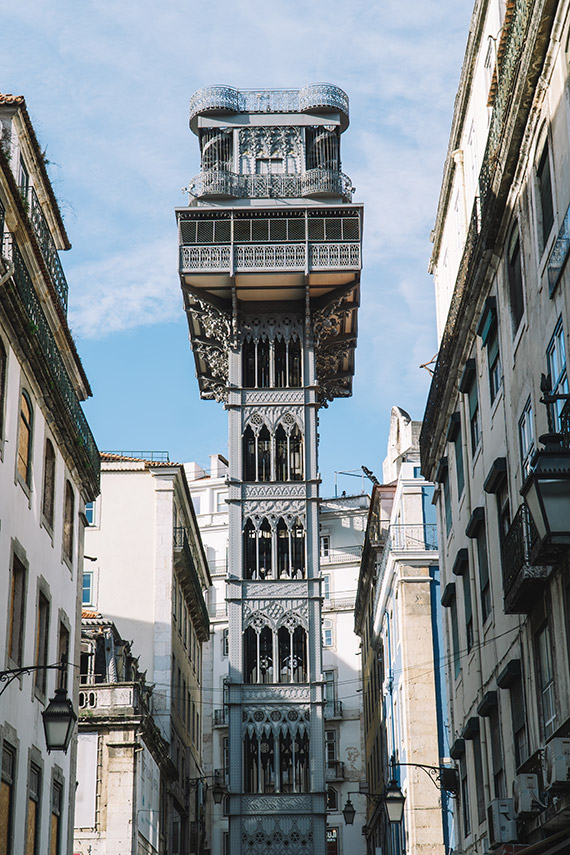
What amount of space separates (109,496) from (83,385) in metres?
18.5

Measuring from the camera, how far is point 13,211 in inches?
931

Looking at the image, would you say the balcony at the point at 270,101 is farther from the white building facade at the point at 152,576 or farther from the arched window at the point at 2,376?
the arched window at the point at 2,376

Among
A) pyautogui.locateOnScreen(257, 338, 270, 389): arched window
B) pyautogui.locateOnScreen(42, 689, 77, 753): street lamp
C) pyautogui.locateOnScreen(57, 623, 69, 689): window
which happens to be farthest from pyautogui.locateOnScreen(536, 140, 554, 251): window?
pyautogui.locateOnScreen(257, 338, 270, 389): arched window

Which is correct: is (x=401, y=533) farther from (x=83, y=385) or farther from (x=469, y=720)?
(x=469, y=720)

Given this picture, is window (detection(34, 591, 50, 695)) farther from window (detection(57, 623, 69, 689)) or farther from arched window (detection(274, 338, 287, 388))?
arched window (detection(274, 338, 287, 388))

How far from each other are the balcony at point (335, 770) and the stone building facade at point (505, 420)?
49351 millimetres

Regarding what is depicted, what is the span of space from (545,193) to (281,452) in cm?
3606

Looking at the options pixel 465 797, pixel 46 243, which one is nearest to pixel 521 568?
pixel 465 797

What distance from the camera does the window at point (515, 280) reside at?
779 inches

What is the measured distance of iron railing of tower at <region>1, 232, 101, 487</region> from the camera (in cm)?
2253

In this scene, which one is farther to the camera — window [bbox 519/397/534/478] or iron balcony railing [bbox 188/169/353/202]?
iron balcony railing [bbox 188/169/353/202]

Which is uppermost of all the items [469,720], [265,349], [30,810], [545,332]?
[265,349]

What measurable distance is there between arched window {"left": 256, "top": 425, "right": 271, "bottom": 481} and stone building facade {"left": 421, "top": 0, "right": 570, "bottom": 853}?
2315 centimetres

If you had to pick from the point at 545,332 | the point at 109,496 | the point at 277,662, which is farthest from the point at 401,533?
the point at 545,332
